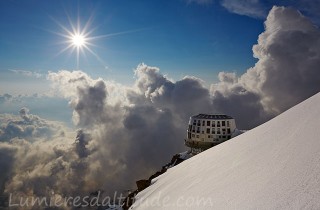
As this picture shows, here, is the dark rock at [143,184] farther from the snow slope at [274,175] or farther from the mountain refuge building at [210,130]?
the mountain refuge building at [210,130]

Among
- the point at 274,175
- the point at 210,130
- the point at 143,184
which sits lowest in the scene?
the point at 274,175

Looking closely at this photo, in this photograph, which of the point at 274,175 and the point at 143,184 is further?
the point at 143,184

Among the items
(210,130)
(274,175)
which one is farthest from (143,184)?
(210,130)

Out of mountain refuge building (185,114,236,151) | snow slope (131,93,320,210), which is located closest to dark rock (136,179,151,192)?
snow slope (131,93,320,210)

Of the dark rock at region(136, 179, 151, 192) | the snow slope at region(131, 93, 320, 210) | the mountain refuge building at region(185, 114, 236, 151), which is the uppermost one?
the mountain refuge building at region(185, 114, 236, 151)

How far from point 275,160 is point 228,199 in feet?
9.20

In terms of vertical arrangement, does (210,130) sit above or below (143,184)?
above

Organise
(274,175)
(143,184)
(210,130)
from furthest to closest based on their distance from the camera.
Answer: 1. (210,130)
2. (143,184)
3. (274,175)

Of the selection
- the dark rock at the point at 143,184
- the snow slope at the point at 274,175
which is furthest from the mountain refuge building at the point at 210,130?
the snow slope at the point at 274,175

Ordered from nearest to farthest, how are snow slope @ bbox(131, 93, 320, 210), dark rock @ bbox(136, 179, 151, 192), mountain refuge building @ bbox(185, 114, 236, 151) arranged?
snow slope @ bbox(131, 93, 320, 210)
dark rock @ bbox(136, 179, 151, 192)
mountain refuge building @ bbox(185, 114, 236, 151)

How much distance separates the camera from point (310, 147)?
Answer: 8.90 m

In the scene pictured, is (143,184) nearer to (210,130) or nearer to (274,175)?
(274,175)

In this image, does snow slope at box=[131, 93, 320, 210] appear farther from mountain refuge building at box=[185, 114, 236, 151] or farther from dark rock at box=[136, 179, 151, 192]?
mountain refuge building at box=[185, 114, 236, 151]

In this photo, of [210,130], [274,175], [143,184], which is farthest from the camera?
[210,130]
